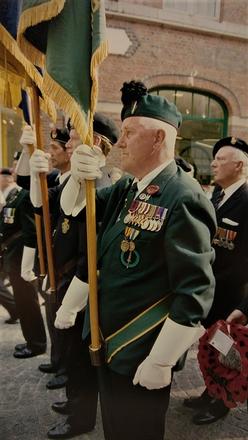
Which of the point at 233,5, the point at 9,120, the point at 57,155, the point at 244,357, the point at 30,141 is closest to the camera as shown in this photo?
the point at 244,357

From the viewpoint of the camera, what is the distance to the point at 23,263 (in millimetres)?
3293

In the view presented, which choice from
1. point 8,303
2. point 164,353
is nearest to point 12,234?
point 8,303

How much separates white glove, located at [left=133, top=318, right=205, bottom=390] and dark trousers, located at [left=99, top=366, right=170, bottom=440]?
0.15m

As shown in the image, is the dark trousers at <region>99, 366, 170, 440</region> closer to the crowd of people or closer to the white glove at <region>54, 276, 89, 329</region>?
the crowd of people

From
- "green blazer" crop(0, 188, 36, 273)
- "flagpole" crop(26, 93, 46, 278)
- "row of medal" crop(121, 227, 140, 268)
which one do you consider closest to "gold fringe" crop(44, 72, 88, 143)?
"row of medal" crop(121, 227, 140, 268)

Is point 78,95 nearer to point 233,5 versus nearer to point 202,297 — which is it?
point 202,297

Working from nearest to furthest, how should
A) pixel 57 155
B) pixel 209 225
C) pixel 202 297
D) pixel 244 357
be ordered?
pixel 202 297 < pixel 209 225 < pixel 244 357 < pixel 57 155

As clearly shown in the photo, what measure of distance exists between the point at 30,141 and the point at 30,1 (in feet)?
2.87

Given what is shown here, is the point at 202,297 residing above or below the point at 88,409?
above

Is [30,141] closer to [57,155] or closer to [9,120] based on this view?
[57,155]

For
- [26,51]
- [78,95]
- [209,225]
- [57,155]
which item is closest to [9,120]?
[57,155]

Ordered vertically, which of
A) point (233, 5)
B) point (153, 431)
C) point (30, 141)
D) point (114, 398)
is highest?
point (233, 5)

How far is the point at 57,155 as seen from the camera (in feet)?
9.43

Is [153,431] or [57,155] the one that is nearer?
[153,431]
